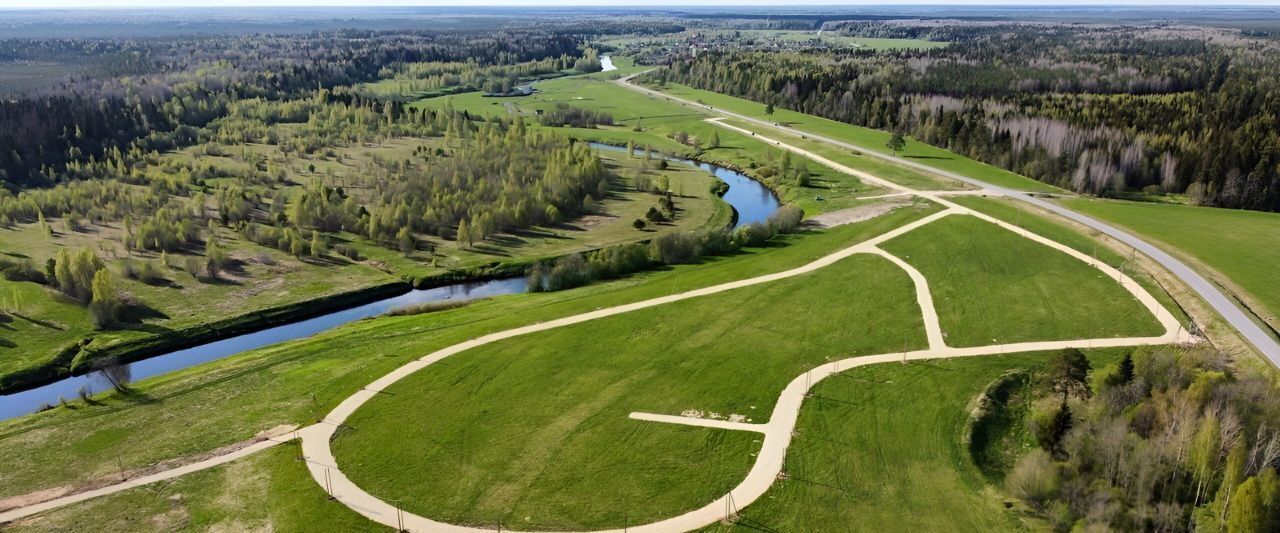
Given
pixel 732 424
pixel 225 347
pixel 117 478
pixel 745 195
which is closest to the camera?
pixel 117 478

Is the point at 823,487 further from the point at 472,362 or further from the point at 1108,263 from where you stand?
the point at 1108,263

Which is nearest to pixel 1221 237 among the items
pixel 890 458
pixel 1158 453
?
pixel 1158 453

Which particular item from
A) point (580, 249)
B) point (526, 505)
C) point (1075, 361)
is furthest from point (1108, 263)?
point (526, 505)

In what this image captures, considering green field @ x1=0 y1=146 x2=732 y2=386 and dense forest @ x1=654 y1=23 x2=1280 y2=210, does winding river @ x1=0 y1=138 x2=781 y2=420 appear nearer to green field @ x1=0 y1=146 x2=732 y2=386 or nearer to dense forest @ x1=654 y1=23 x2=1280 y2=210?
green field @ x1=0 y1=146 x2=732 y2=386

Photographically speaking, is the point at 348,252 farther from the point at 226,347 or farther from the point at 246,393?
the point at 246,393

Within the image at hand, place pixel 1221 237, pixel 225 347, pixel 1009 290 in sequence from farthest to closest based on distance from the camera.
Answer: pixel 1221 237 → pixel 1009 290 → pixel 225 347

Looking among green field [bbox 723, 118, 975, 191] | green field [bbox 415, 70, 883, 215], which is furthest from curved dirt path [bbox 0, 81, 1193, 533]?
green field [bbox 415, 70, 883, 215]
